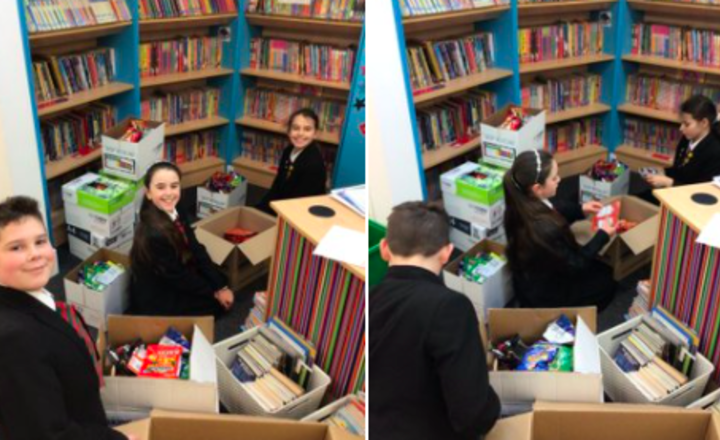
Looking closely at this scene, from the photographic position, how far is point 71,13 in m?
3.73

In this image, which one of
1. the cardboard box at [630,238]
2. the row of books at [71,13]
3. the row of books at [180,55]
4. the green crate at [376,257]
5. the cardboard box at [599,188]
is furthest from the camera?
the row of books at [180,55]

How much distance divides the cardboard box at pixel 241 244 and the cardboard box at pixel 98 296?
0.41 metres

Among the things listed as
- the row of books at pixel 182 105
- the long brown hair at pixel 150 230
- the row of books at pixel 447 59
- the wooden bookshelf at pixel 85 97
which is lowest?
the long brown hair at pixel 150 230

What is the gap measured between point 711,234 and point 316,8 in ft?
9.66

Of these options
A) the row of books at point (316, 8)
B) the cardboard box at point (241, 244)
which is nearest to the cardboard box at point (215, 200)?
the cardboard box at point (241, 244)

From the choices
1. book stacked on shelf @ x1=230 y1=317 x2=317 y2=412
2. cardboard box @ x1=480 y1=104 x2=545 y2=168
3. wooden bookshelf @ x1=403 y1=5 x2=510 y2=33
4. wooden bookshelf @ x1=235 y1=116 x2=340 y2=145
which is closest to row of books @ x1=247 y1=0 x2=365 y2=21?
wooden bookshelf @ x1=403 y1=5 x2=510 y2=33

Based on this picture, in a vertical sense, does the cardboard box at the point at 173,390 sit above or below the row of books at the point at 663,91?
below

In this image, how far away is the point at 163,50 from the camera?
176 inches

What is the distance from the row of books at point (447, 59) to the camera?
12.4ft

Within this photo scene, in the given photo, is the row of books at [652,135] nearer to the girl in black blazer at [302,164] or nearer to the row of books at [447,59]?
the row of books at [447,59]

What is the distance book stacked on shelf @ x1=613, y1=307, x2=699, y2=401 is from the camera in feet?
7.45

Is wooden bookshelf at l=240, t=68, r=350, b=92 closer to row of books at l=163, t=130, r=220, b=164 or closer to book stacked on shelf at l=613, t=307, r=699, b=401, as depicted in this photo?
row of books at l=163, t=130, r=220, b=164

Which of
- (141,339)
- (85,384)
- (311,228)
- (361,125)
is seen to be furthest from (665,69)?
(85,384)

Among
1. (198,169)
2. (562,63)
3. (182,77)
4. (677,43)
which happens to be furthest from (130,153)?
(677,43)
